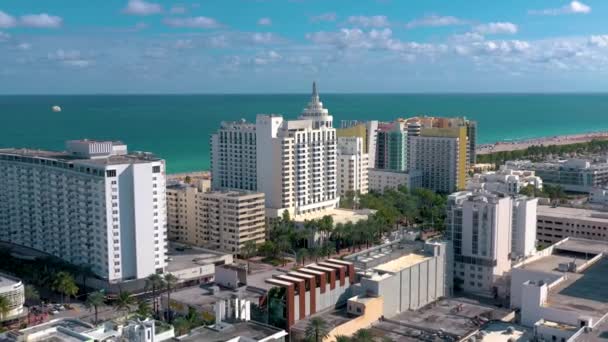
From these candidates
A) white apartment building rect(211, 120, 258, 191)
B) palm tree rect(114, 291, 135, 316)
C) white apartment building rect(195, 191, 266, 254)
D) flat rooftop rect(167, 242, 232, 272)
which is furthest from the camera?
white apartment building rect(211, 120, 258, 191)

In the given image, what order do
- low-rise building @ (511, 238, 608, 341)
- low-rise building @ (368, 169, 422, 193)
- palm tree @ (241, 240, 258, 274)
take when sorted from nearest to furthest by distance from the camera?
low-rise building @ (511, 238, 608, 341) → palm tree @ (241, 240, 258, 274) → low-rise building @ (368, 169, 422, 193)

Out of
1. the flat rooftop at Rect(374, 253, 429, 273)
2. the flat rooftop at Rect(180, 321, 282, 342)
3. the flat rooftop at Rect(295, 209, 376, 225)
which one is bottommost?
the flat rooftop at Rect(295, 209, 376, 225)

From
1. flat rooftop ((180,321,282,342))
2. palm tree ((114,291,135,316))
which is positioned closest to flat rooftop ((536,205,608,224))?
flat rooftop ((180,321,282,342))

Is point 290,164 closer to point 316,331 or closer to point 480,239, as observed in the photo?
point 480,239

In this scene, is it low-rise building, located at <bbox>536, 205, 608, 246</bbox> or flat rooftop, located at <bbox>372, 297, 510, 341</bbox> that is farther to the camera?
low-rise building, located at <bbox>536, 205, 608, 246</bbox>

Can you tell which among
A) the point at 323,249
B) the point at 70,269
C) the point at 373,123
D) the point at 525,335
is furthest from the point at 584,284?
the point at 373,123

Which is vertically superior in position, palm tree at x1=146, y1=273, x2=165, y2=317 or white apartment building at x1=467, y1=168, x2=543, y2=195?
white apartment building at x1=467, y1=168, x2=543, y2=195

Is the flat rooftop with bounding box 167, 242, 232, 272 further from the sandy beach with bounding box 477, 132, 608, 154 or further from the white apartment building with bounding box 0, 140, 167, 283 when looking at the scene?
the sandy beach with bounding box 477, 132, 608, 154
